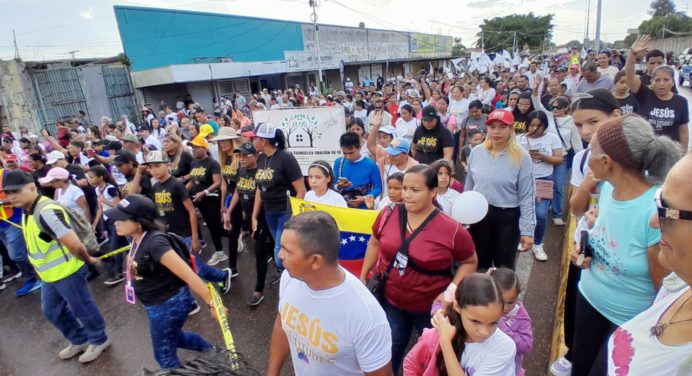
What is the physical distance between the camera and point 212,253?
6.06 metres

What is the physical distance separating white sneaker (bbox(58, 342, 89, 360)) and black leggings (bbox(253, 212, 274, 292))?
186 centimetres

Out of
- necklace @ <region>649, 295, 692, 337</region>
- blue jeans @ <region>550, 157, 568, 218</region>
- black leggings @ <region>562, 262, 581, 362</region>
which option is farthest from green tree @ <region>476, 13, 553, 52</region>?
necklace @ <region>649, 295, 692, 337</region>

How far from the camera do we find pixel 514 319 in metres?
2.13

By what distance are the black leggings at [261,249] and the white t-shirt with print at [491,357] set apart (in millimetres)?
3047

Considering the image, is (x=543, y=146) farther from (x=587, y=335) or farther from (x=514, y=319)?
(x=514, y=319)

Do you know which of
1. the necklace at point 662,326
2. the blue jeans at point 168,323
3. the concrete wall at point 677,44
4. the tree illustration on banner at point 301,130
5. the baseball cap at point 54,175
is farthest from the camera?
the concrete wall at point 677,44

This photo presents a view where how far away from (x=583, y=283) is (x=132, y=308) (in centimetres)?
494

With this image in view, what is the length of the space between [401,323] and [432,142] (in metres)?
3.17

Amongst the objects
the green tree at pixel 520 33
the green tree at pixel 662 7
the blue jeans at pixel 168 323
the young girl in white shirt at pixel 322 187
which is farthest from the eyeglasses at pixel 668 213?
the green tree at pixel 662 7

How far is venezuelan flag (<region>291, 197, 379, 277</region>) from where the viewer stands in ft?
11.8

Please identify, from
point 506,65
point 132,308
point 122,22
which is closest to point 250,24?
point 122,22

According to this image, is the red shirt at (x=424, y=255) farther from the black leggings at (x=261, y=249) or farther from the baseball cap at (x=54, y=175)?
the baseball cap at (x=54, y=175)

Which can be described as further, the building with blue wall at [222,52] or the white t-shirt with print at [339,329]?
the building with blue wall at [222,52]

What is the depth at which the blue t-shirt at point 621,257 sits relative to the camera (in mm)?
1800
